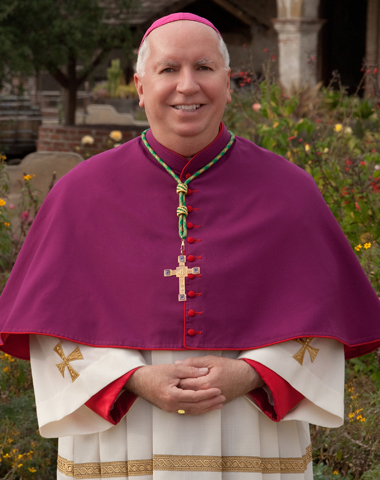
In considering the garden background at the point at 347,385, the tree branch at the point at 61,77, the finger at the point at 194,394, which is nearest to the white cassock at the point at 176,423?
the finger at the point at 194,394

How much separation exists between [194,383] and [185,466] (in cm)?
25

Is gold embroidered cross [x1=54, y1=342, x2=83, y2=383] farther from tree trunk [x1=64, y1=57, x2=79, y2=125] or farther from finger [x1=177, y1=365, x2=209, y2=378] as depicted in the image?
tree trunk [x1=64, y1=57, x2=79, y2=125]

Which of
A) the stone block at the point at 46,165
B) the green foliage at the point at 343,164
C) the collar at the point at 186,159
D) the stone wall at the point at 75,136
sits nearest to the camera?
the collar at the point at 186,159

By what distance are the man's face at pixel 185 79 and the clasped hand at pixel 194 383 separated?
0.62 m

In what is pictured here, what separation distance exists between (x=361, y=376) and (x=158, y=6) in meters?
11.5

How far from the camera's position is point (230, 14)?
1551 centimetres

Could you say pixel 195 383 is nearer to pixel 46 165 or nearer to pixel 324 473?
pixel 324 473

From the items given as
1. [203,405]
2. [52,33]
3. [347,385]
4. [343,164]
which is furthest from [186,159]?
[52,33]

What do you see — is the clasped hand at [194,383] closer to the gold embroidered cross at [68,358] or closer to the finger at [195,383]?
the finger at [195,383]

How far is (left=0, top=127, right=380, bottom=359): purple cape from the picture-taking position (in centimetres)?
188

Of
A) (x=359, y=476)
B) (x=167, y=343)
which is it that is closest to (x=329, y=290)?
(x=167, y=343)

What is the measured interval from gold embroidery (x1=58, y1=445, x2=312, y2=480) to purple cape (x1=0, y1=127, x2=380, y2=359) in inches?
12.0

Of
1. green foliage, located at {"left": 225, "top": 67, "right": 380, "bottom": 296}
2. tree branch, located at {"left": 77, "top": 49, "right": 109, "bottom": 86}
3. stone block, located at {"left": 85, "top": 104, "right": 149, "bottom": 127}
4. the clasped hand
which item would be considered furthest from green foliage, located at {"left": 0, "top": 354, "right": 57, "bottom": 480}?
stone block, located at {"left": 85, "top": 104, "right": 149, "bottom": 127}

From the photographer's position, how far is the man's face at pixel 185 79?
6.03 feet
